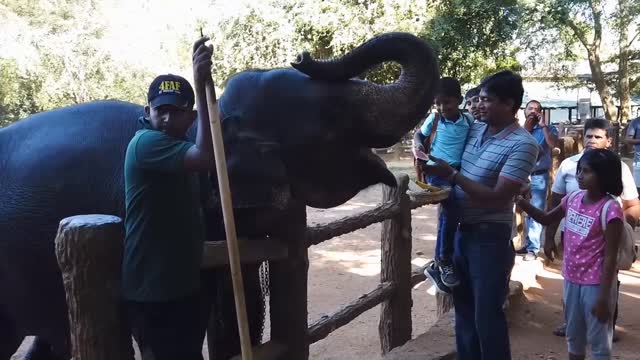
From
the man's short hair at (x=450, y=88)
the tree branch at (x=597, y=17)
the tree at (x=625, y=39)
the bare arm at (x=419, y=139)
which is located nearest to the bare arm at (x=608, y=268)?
the man's short hair at (x=450, y=88)

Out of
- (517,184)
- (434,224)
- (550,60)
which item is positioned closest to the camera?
(517,184)

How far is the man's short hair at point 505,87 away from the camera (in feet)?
9.34

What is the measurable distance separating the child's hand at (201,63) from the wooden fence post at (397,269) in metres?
2.63

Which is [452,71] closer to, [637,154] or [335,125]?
[637,154]

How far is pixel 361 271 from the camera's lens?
25.0 feet

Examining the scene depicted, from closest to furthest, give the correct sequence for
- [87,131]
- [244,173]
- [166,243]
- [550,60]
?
[166,243] → [244,173] → [87,131] → [550,60]

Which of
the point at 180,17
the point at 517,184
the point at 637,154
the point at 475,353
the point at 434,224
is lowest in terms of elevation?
the point at 434,224

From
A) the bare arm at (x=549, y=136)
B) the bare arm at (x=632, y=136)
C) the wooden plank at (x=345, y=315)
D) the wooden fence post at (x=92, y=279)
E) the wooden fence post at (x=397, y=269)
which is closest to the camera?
the wooden fence post at (x=92, y=279)

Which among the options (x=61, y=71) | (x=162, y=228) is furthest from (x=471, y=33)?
(x=61, y=71)

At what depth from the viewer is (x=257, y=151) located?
92.3 inches

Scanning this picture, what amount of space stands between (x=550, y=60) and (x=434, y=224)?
1333cm

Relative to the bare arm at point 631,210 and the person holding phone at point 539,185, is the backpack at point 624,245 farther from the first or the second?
the person holding phone at point 539,185

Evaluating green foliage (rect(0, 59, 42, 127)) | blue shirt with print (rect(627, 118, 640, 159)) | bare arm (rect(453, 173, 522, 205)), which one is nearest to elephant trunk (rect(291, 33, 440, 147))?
bare arm (rect(453, 173, 522, 205))

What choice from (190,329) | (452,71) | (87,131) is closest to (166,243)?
(190,329)
